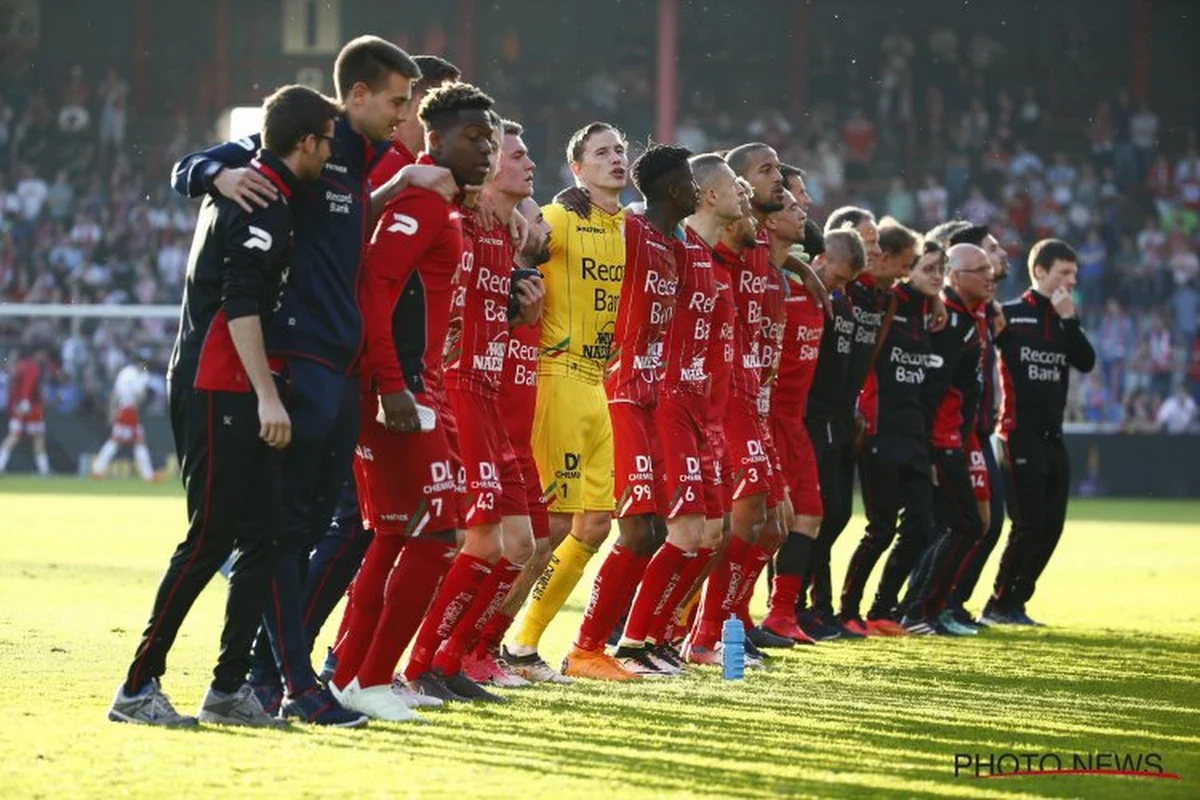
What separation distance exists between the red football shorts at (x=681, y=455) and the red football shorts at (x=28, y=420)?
2614cm

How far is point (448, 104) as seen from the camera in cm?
815

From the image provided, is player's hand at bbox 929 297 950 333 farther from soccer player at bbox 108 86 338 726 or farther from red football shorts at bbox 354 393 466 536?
soccer player at bbox 108 86 338 726

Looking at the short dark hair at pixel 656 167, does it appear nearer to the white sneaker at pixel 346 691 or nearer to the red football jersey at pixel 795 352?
the red football jersey at pixel 795 352

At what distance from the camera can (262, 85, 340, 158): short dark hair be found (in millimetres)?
7148

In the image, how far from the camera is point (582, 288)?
9.78m

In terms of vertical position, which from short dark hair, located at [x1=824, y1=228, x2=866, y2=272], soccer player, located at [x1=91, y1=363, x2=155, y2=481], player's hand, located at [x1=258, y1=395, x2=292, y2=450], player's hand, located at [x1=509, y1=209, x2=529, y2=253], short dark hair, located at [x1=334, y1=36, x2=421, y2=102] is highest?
short dark hair, located at [x1=334, y1=36, x2=421, y2=102]

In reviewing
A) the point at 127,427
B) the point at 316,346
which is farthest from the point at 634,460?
the point at 127,427

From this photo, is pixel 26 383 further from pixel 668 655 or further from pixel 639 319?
pixel 639 319

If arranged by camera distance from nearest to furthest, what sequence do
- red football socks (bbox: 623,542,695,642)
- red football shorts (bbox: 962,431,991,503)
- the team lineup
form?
the team lineup, red football socks (bbox: 623,542,695,642), red football shorts (bbox: 962,431,991,503)

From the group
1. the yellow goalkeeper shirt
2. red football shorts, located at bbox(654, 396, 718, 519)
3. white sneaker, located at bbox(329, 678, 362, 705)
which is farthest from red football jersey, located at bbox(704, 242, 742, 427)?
white sneaker, located at bbox(329, 678, 362, 705)

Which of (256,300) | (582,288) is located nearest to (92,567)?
(582,288)

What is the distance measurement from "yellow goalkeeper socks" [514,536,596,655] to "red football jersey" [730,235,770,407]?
60.1 inches

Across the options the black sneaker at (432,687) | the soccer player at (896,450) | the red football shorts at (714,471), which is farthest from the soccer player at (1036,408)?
the black sneaker at (432,687)

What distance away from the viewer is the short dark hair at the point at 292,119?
715 centimetres
